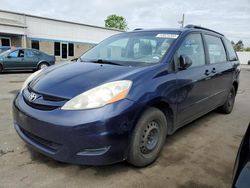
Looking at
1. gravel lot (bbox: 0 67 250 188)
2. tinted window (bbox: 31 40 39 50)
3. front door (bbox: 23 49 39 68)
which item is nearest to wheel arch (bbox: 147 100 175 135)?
gravel lot (bbox: 0 67 250 188)

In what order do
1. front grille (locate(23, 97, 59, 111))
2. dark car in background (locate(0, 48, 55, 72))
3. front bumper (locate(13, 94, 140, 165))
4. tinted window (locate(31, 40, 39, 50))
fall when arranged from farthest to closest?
tinted window (locate(31, 40, 39, 50)), dark car in background (locate(0, 48, 55, 72)), front grille (locate(23, 97, 59, 111)), front bumper (locate(13, 94, 140, 165))

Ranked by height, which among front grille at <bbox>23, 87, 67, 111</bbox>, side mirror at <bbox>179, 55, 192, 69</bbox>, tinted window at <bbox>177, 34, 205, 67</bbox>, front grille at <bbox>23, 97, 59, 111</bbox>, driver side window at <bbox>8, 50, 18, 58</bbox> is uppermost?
tinted window at <bbox>177, 34, 205, 67</bbox>

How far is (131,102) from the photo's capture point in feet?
7.53

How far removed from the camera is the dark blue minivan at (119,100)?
2.16 metres

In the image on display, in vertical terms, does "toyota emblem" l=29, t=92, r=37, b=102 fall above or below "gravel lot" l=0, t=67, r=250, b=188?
above

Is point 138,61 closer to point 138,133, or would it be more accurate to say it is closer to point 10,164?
point 138,133

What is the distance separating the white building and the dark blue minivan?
2007 centimetres

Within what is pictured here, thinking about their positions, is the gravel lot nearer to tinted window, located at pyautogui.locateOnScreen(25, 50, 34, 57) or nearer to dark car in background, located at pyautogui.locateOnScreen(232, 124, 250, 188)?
dark car in background, located at pyautogui.locateOnScreen(232, 124, 250, 188)

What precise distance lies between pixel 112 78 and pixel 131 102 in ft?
1.16

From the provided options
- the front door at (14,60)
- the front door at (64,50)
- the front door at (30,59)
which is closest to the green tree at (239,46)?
the front door at (64,50)

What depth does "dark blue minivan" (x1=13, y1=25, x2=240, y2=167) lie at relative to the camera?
2.16 m

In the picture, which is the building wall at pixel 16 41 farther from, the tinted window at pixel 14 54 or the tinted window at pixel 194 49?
the tinted window at pixel 194 49

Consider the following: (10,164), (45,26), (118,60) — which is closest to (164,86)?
(118,60)

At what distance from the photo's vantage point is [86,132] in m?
2.12
